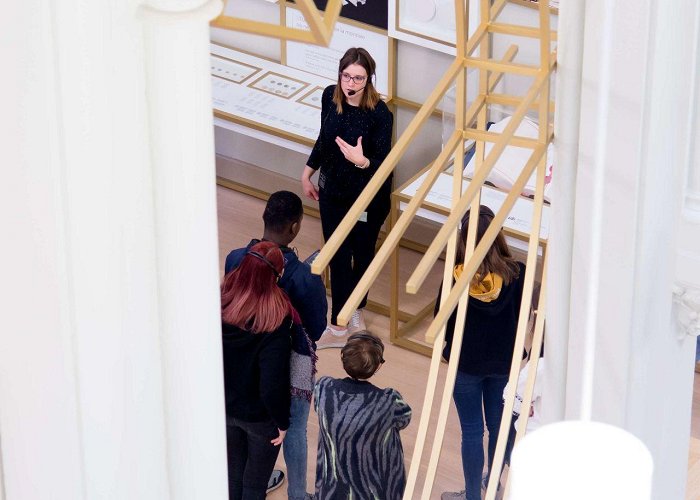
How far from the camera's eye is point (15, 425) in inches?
50.7

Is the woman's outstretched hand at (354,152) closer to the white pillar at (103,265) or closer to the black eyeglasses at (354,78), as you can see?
the black eyeglasses at (354,78)

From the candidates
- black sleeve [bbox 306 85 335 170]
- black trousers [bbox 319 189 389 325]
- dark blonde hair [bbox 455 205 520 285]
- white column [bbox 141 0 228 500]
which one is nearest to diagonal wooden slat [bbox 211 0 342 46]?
white column [bbox 141 0 228 500]

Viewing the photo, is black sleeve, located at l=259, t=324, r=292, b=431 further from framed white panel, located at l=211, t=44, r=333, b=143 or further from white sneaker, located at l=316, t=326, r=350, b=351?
→ framed white panel, located at l=211, t=44, r=333, b=143

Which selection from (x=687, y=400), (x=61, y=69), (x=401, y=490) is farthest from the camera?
(x=401, y=490)

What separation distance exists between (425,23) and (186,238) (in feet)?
18.0

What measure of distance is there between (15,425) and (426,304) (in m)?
5.37

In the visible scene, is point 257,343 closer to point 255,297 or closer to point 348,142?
point 255,297

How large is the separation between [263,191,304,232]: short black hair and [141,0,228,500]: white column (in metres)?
3.41

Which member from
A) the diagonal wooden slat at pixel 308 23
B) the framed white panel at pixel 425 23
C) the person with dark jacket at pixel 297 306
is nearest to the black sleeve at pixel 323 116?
the framed white panel at pixel 425 23

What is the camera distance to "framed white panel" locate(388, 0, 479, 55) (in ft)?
21.4

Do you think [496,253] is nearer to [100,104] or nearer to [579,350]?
[579,350]

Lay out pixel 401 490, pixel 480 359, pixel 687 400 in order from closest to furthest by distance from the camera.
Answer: pixel 687 400 → pixel 401 490 → pixel 480 359

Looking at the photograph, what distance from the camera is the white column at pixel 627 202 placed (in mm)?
2246

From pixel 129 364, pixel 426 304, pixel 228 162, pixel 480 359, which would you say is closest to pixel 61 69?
pixel 129 364
